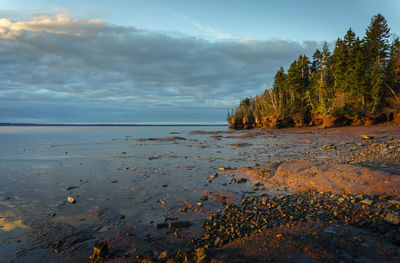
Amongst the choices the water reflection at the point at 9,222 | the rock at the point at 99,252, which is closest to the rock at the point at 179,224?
the rock at the point at 99,252

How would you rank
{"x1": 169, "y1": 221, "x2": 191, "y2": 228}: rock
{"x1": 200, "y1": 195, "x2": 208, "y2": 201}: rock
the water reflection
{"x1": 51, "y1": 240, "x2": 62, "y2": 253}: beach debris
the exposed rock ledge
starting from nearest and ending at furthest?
{"x1": 51, "y1": 240, "x2": 62, "y2": 253}: beach debris
{"x1": 169, "y1": 221, "x2": 191, "y2": 228}: rock
the water reflection
the exposed rock ledge
{"x1": 200, "y1": 195, "x2": 208, "y2": 201}: rock

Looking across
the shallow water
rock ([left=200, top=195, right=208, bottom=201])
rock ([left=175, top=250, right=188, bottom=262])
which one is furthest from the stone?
rock ([left=175, top=250, right=188, bottom=262])

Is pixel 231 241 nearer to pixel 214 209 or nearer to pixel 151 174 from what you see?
pixel 214 209

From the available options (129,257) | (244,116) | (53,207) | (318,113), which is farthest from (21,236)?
(244,116)

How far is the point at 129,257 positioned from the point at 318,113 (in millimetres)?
57725

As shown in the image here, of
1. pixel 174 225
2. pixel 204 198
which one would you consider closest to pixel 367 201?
pixel 204 198


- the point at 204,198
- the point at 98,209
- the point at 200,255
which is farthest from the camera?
the point at 204,198

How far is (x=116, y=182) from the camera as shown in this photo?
10.2m

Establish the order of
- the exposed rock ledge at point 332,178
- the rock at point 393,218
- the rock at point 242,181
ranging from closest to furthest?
the rock at point 393,218
the exposed rock ledge at point 332,178
the rock at point 242,181

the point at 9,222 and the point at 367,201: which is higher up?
the point at 367,201

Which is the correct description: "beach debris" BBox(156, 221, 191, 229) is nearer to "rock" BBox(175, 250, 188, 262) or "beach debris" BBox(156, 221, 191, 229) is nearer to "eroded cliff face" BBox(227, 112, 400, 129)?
"rock" BBox(175, 250, 188, 262)

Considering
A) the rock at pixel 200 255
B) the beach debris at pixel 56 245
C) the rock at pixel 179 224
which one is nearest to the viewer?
the rock at pixel 200 255

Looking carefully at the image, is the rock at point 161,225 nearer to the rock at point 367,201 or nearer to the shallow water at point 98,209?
the shallow water at point 98,209

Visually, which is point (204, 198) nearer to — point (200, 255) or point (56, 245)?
point (200, 255)
